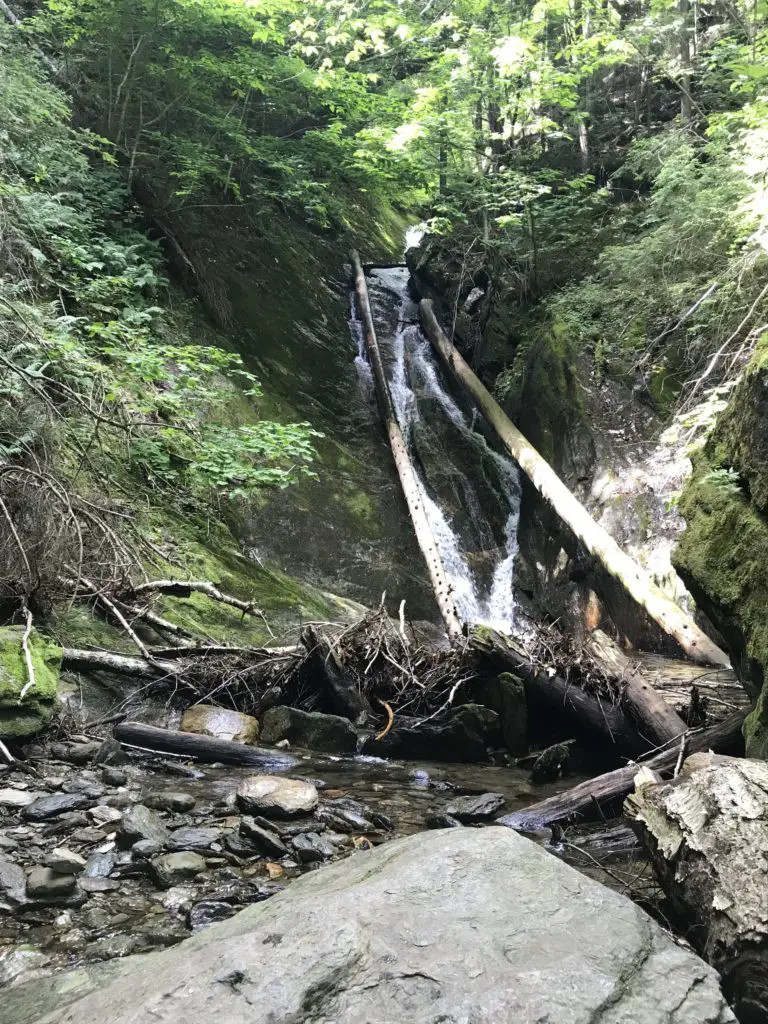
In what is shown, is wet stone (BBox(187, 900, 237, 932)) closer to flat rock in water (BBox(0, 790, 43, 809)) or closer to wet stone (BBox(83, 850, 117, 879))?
wet stone (BBox(83, 850, 117, 879))

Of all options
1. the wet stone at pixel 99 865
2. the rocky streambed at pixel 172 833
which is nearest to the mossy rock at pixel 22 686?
the rocky streambed at pixel 172 833

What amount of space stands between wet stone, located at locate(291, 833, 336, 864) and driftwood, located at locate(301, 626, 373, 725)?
2367mm

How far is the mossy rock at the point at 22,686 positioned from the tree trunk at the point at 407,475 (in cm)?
388

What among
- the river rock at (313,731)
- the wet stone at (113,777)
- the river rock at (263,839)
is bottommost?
the river rock at (313,731)

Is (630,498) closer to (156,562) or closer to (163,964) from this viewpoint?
(156,562)

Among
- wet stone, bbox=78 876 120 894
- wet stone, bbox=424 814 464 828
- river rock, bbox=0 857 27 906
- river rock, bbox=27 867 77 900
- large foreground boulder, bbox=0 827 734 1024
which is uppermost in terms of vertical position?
large foreground boulder, bbox=0 827 734 1024

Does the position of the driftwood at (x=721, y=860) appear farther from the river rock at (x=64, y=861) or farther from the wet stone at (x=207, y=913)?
the river rock at (x=64, y=861)

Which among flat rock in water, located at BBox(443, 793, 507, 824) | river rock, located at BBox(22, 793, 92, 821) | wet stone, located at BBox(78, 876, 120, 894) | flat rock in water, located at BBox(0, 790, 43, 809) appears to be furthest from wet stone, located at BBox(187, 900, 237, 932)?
flat rock in water, located at BBox(443, 793, 507, 824)

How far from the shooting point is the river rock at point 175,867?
3.10 meters

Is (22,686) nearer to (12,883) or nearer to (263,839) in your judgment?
(12,883)

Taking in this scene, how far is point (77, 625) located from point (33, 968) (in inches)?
170

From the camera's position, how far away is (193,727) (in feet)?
18.7

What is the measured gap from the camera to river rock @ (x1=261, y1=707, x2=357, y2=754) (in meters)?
5.78

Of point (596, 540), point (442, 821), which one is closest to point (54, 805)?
point (442, 821)
